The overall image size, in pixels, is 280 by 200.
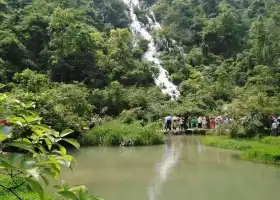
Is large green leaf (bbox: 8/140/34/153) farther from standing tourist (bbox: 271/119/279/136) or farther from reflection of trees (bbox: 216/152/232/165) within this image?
standing tourist (bbox: 271/119/279/136)

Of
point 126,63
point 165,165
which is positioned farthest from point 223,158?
point 126,63

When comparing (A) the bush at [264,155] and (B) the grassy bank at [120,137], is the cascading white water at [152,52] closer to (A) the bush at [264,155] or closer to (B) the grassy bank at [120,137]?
(B) the grassy bank at [120,137]

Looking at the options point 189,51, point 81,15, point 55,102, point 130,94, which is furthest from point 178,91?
point 55,102

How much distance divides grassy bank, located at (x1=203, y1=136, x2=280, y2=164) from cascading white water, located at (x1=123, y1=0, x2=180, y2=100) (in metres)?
18.6

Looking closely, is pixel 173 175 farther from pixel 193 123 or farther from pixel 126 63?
pixel 126 63

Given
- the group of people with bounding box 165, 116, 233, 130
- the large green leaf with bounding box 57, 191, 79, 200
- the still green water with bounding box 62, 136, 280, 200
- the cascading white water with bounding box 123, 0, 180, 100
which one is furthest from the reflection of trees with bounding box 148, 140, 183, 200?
the cascading white water with bounding box 123, 0, 180, 100

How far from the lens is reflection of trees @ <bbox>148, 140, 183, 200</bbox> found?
1072 centimetres

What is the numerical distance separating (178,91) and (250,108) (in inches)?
748

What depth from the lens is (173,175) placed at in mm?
12594

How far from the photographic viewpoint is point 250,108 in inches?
843

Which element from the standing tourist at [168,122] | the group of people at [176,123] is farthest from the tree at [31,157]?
the group of people at [176,123]

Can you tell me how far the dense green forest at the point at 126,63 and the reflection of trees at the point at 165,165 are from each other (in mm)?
4200

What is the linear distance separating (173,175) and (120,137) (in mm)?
7971

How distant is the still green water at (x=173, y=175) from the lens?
10.4 m
